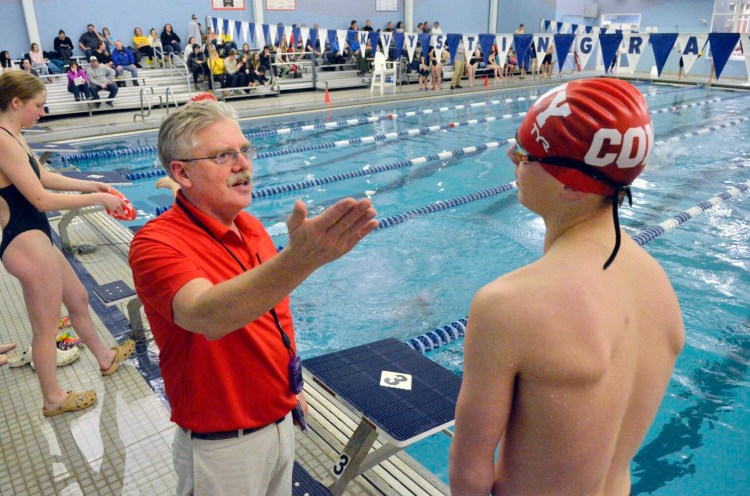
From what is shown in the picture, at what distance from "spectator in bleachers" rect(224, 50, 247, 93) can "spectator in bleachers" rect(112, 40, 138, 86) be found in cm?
228

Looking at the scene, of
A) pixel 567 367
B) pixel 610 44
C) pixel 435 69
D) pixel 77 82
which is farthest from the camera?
pixel 435 69

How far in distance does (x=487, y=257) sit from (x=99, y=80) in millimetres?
10241

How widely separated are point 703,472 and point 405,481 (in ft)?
5.81

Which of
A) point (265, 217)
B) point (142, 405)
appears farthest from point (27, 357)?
point (265, 217)

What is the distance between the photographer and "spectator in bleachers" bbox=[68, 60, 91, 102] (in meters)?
11.3

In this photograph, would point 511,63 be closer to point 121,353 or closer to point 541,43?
point 541,43

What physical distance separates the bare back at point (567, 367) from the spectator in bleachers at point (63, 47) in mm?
14923

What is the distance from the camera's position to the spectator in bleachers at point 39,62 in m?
12.2

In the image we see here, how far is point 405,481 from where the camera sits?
223 centimetres

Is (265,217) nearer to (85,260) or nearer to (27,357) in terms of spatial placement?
(85,260)

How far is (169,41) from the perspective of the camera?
14906 mm

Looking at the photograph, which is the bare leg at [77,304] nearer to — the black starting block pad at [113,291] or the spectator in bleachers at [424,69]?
the black starting block pad at [113,291]

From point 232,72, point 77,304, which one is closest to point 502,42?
point 232,72

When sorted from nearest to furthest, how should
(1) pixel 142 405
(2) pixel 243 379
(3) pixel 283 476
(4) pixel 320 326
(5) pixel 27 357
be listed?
1. (2) pixel 243 379
2. (3) pixel 283 476
3. (1) pixel 142 405
4. (5) pixel 27 357
5. (4) pixel 320 326
